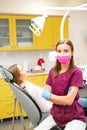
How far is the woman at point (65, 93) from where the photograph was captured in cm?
190

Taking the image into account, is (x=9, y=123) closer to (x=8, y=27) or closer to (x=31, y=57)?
(x=31, y=57)

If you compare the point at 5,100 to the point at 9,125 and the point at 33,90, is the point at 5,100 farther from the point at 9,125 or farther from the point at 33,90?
the point at 33,90

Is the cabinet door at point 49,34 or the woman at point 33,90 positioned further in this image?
the cabinet door at point 49,34

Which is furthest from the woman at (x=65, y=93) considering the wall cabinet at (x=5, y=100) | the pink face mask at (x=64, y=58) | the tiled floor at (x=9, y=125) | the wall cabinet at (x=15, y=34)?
the wall cabinet at (x=15, y=34)

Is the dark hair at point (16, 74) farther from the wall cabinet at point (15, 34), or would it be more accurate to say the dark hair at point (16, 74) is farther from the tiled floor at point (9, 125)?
the wall cabinet at point (15, 34)

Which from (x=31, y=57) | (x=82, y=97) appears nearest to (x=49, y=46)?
(x=31, y=57)

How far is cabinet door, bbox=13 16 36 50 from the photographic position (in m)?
4.60

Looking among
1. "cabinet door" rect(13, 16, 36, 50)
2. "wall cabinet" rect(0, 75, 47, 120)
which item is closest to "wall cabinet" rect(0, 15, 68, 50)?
"cabinet door" rect(13, 16, 36, 50)

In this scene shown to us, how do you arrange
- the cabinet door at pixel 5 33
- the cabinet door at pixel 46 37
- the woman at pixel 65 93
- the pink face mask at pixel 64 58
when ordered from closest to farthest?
the woman at pixel 65 93 → the pink face mask at pixel 64 58 → the cabinet door at pixel 5 33 → the cabinet door at pixel 46 37

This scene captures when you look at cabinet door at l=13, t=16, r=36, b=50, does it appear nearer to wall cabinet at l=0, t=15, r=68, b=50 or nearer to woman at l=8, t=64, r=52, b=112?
wall cabinet at l=0, t=15, r=68, b=50

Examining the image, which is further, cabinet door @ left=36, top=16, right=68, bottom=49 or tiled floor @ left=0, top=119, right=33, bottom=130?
cabinet door @ left=36, top=16, right=68, bottom=49

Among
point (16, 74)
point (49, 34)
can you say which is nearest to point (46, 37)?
point (49, 34)

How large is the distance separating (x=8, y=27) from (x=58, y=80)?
280cm

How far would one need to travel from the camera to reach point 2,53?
4.82 m
